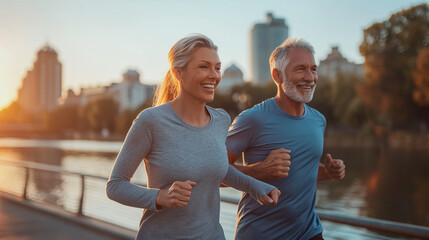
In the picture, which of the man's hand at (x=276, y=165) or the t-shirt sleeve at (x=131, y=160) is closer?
the t-shirt sleeve at (x=131, y=160)

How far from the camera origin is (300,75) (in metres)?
2.62

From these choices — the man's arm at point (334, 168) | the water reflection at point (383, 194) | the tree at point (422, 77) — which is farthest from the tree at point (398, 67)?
the man's arm at point (334, 168)

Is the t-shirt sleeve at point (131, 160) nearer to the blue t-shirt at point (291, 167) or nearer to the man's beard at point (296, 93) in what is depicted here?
the blue t-shirt at point (291, 167)

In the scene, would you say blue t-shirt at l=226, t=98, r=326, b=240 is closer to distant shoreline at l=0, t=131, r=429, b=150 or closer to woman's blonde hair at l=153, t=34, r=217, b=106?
woman's blonde hair at l=153, t=34, r=217, b=106

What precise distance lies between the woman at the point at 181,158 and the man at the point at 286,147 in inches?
14.1

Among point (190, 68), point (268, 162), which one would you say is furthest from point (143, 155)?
point (268, 162)

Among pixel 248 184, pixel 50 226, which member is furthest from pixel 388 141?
pixel 248 184

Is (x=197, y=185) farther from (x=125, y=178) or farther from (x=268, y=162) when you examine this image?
(x=268, y=162)

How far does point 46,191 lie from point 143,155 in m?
15.2

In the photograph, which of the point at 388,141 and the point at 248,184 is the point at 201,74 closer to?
the point at 248,184

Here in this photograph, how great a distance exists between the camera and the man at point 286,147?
2.49m

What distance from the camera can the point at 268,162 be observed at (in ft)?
7.88

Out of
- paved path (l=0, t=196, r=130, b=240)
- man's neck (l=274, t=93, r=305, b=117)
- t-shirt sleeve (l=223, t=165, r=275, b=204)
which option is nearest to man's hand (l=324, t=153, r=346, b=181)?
man's neck (l=274, t=93, r=305, b=117)

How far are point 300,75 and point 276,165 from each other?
538 millimetres
